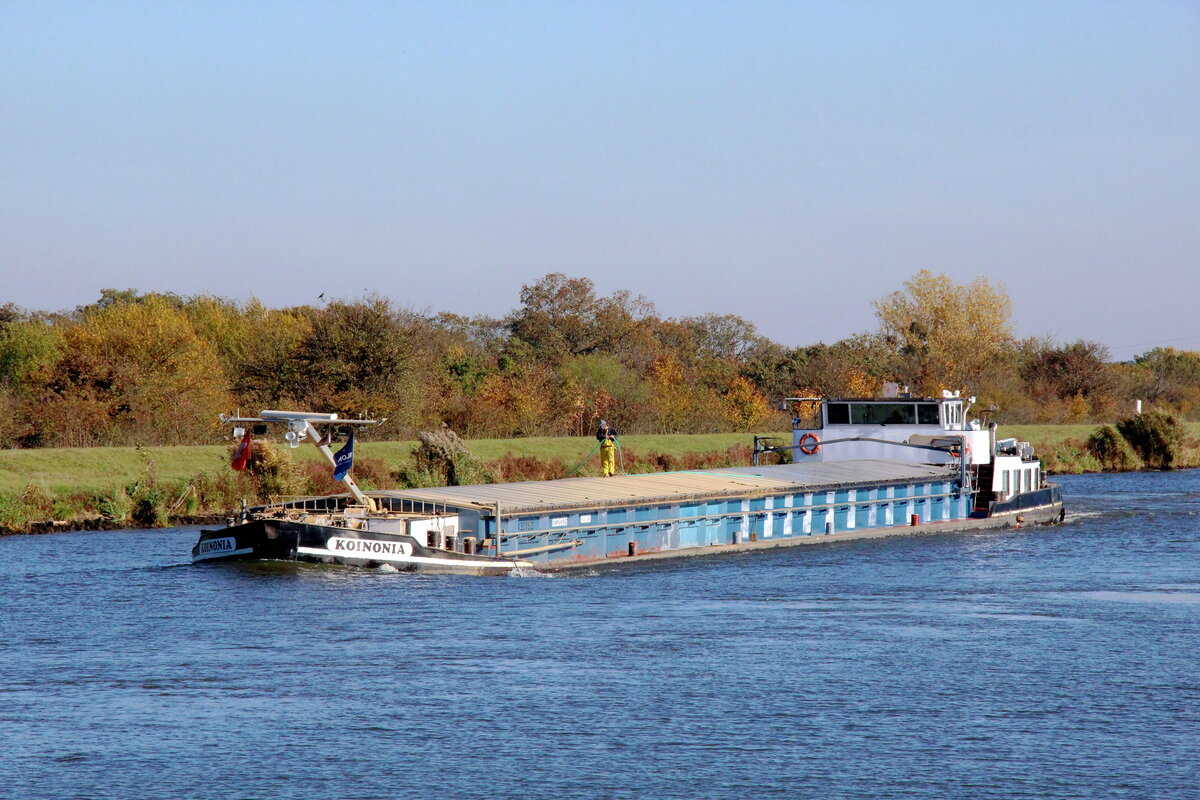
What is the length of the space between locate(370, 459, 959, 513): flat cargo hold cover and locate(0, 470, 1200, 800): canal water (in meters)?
2.02

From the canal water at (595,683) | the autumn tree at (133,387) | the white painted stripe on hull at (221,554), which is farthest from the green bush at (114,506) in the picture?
the white painted stripe on hull at (221,554)

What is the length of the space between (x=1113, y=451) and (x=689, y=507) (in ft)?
160

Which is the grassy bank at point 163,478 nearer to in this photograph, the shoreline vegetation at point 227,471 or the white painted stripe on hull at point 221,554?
the shoreline vegetation at point 227,471

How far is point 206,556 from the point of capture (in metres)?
30.0

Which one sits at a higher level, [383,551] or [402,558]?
[383,551]

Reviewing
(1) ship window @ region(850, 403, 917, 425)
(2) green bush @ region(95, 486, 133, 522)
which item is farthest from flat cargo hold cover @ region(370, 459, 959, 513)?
(2) green bush @ region(95, 486, 133, 522)

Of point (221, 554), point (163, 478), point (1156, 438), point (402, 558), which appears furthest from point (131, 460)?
point (1156, 438)

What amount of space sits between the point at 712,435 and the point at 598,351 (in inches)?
1659

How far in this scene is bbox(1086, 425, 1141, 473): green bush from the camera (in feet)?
249

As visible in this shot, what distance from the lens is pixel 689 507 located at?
117 ft

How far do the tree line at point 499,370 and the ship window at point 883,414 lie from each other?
72.6 ft

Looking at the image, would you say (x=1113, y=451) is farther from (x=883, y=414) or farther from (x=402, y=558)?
(x=402, y=558)

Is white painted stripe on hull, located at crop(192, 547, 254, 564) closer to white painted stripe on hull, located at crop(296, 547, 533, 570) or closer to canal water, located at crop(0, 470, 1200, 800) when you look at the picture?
canal water, located at crop(0, 470, 1200, 800)

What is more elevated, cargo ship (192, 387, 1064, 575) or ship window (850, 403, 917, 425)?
ship window (850, 403, 917, 425)
